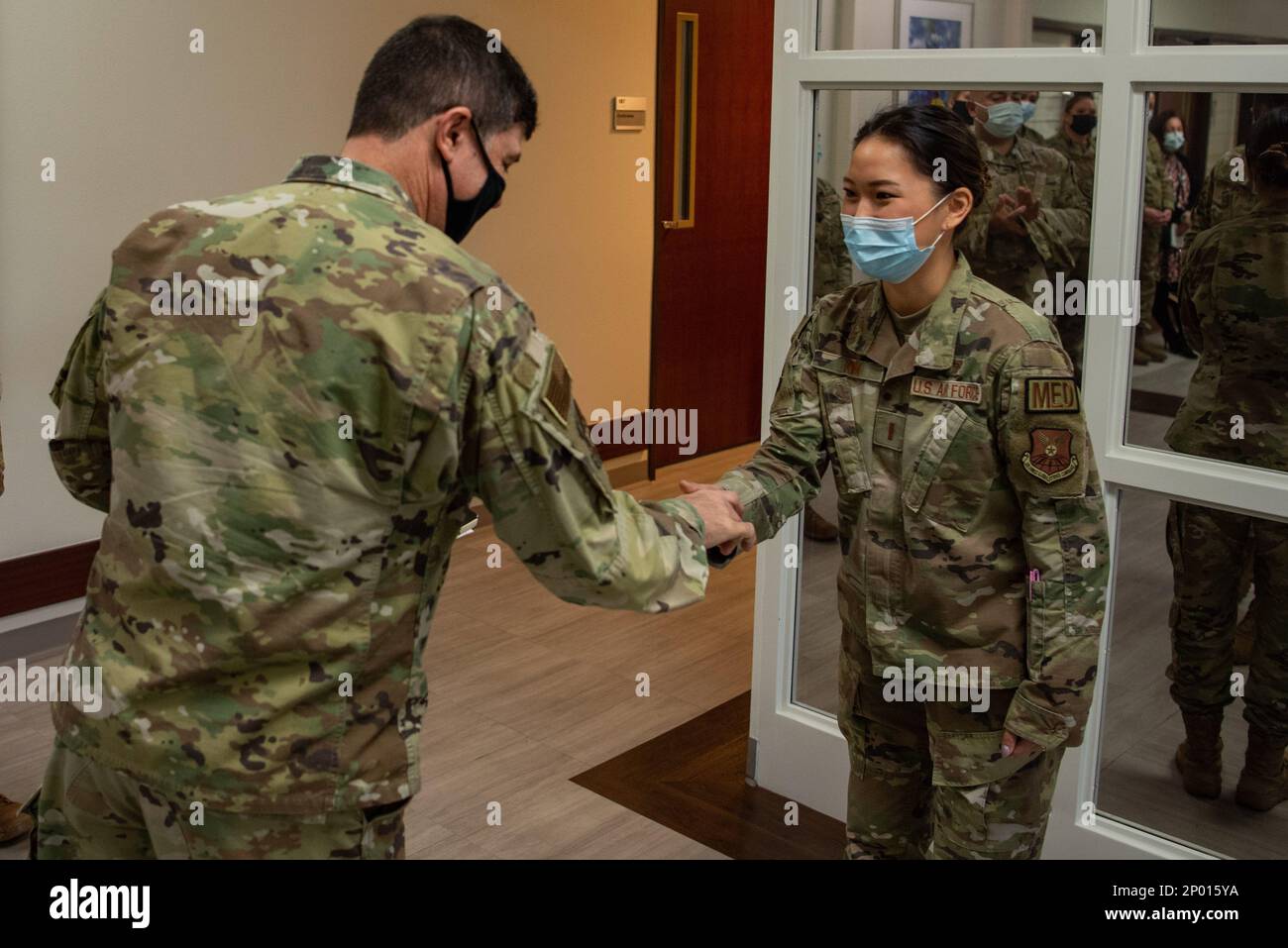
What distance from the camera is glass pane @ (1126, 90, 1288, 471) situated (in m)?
2.51

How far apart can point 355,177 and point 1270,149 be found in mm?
1716

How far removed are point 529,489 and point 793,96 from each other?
1.91m

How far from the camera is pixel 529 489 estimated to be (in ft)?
5.16

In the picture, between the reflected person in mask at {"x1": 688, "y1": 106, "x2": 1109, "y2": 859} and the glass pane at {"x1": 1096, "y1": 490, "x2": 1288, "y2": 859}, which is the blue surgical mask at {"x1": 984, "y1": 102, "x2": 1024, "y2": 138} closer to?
the reflected person in mask at {"x1": 688, "y1": 106, "x2": 1109, "y2": 859}

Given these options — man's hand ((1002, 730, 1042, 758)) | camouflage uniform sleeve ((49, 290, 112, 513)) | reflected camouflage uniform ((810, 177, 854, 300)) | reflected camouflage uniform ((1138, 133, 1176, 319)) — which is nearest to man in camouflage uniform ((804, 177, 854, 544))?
reflected camouflage uniform ((810, 177, 854, 300))

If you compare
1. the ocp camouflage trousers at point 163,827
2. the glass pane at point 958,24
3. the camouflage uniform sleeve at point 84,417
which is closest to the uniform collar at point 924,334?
the glass pane at point 958,24

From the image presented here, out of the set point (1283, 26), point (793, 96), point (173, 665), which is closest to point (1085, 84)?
point (1283, 26)

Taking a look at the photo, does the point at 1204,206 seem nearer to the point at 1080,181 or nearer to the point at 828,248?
the point at 1080,181

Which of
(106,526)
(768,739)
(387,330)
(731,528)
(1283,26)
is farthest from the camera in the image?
(768,739)

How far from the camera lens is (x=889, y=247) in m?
2.20

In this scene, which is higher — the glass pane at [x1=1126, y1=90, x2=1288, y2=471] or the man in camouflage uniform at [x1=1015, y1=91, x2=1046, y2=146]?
the man in camouflage uniform at [x1=1015, y1=91, x2=1046, y2=146]

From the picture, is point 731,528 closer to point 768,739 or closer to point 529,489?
point 529,489

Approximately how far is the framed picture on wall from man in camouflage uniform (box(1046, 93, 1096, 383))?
0.28 m

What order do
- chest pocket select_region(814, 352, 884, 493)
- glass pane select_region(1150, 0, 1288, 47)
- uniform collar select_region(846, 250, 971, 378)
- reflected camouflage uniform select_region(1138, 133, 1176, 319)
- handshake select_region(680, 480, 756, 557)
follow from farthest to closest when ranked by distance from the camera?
reflected camouflage uniform select_region(1138, 133, 1176, 319) → glass pane select_region(1150, 0, 1288, 47) → chest pocket select_region(814, 352, 884, 493) → uniform collar select_region(846, 250, 971, 378) → handshake select_region(680, 480, 756, 557)
